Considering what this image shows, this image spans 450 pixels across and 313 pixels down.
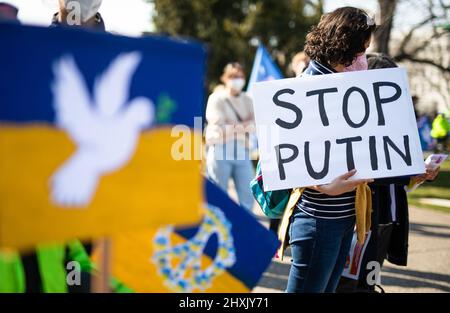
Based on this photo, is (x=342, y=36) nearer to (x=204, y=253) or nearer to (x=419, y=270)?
(x=204, y=253)

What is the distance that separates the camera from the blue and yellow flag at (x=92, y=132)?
1.52 metres

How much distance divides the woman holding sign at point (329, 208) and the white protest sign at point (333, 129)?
0.11 meters

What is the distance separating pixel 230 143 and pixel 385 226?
10.0 ft

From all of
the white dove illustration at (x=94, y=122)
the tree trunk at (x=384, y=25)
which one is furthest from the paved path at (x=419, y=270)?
the tree trunk at (x=384, y=25)

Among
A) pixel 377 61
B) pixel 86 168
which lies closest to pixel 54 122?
pixel 86 168

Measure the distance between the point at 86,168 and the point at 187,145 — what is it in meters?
0.40

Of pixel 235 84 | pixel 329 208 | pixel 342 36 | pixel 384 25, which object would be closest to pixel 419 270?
pixel 235 84

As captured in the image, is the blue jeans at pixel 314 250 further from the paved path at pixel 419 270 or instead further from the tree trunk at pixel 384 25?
the tree trunk at pixel 384 25

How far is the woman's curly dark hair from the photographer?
2.71 meters

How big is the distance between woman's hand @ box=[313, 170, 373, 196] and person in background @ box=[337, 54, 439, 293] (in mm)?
521

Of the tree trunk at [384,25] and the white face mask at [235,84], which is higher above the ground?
the tree trunk at [384,25]

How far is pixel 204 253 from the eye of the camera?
215 centimetres

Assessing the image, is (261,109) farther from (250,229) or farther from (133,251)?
(133,251)

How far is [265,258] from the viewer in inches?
87.9
